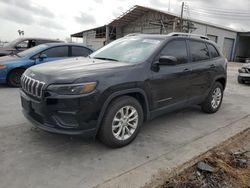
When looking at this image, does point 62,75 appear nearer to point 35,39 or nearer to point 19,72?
point 19,72

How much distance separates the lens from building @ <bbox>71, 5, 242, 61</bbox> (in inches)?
1006

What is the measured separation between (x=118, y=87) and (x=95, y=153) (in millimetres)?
994

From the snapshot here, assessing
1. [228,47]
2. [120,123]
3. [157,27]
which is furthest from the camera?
[228,47]

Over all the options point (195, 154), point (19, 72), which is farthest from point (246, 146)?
point (19, 72)

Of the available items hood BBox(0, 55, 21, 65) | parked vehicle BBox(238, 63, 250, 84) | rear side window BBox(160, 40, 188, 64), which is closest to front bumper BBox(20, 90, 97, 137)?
rear side window BBox(160, 40, 188, 64)

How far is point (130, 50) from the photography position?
409 cm

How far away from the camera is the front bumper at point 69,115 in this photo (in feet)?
9.53

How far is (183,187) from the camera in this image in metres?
2.62

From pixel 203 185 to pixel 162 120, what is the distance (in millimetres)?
2189

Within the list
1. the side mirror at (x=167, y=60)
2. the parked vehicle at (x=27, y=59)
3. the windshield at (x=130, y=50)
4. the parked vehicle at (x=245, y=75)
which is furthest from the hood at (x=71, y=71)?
the parked vehicle at (x=245, y=75)

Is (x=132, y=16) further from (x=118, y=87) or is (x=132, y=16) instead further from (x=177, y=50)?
(x=118, y=87)

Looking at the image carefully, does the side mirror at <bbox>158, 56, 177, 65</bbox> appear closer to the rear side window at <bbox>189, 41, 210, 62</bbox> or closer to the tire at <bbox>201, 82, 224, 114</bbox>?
the rear side window at <bbox>189, 41, 210, 62</bbox>

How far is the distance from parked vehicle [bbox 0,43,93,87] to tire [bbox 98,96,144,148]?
493 centimetres

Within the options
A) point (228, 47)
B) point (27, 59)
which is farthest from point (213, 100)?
point (228, 47)
